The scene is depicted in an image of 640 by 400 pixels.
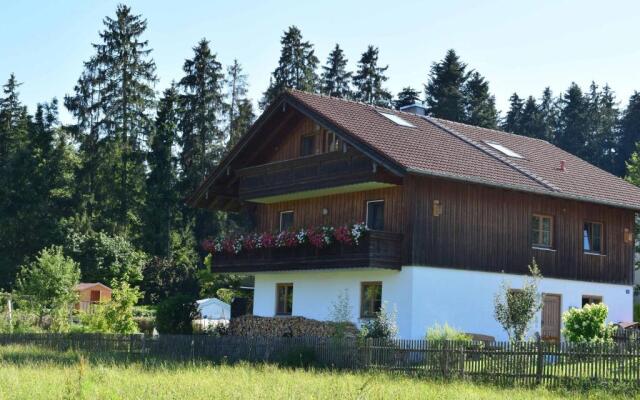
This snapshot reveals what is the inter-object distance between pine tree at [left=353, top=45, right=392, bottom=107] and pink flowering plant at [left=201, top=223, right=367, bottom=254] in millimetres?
37243

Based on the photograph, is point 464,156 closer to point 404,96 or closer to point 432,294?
point 432,294

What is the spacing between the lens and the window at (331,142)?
1336 inches

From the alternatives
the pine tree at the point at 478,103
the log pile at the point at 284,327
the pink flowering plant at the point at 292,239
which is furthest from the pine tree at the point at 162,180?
the log pile at the point at 284,327

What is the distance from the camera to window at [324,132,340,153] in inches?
1336

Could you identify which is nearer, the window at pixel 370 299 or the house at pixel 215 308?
the window at pixel 370 299

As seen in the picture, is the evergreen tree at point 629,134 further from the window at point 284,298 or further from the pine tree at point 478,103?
the window at point 284,298

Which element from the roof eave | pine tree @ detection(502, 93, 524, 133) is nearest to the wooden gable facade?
the roof eave

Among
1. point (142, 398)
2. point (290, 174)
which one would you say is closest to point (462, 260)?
point (290, 174)

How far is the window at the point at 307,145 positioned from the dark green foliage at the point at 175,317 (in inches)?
290

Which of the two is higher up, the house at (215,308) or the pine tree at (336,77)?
the pine tree at (336,77)

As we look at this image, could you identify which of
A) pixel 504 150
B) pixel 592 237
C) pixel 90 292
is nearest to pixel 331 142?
pixel 504 150

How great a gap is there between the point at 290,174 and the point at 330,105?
2.69 m

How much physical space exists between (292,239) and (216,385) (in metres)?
14.5

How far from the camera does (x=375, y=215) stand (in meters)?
32.7
